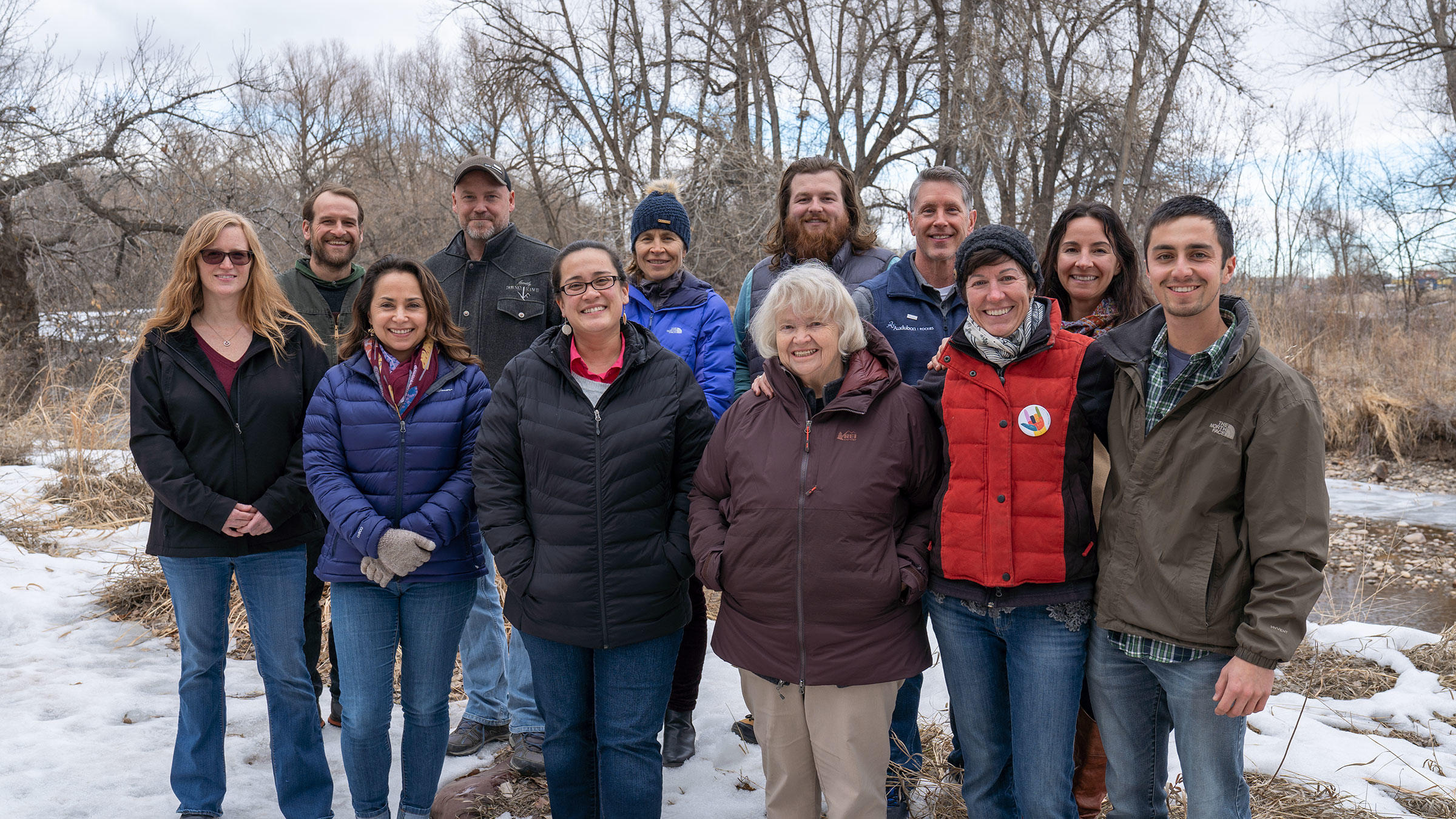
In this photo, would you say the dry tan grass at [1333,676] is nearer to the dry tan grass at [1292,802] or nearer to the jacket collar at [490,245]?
the dry tan grass at [1292,802]

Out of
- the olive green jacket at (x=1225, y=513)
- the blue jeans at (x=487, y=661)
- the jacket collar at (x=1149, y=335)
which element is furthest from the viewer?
the blue jeans at (x=487, y=661)

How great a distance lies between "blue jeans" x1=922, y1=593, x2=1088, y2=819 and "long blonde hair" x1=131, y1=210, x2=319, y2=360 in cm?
265

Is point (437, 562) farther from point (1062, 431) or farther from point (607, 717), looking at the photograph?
point (1062, 431)

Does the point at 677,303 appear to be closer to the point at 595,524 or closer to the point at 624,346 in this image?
the point at 624,346

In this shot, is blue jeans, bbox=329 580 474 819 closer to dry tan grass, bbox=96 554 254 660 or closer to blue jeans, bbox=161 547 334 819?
blue jeans, bbox=161 547 334 819

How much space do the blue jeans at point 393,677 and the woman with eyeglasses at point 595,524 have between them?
0.31 m

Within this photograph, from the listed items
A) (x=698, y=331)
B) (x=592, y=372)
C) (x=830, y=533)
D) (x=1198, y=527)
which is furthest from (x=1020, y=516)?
(x=698, y=331)

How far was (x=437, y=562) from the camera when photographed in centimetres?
300

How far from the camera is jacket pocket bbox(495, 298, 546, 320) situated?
160 inches

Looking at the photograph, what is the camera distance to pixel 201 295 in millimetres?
3234

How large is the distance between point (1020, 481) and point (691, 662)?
1.93 meters

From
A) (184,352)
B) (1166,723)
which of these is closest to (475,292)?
(184,352)

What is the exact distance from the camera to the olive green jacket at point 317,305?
4133 mm

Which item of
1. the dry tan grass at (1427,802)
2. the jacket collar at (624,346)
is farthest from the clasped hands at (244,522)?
the dry tan grass at (1427,802)
